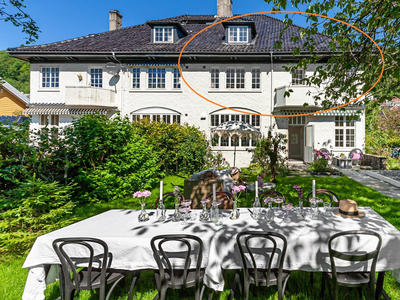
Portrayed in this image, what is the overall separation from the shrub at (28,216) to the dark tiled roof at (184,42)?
14.8 meters

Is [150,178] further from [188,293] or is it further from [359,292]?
[359,292]

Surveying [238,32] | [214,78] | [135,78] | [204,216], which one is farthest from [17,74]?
[204,216]

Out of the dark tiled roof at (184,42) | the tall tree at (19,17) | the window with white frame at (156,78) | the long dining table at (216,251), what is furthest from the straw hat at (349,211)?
the window with white frame at (156,78)

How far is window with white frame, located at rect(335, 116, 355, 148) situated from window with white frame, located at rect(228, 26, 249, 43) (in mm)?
8707

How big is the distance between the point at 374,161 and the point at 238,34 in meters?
12.4

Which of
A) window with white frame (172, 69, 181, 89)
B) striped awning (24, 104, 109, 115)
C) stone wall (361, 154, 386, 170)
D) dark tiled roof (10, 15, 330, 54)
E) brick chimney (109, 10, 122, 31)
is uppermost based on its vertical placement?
brick chimney (109, 10, 122, 31)

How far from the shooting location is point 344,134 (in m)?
17.6

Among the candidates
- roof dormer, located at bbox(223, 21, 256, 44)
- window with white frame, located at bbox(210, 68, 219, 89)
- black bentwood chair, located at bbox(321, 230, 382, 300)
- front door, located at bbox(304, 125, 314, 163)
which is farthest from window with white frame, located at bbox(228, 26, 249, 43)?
black bentwood chair, located at bbox(321, 230, 382, 300)

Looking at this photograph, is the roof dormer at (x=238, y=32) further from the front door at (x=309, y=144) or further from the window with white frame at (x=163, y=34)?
the front door at (x=309, y=144)

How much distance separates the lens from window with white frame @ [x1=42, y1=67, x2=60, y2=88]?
18.9 m

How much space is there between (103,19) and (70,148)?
20219mm

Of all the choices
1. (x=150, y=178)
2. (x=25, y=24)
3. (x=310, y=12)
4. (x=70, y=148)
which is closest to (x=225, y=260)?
(x=310, y=12)

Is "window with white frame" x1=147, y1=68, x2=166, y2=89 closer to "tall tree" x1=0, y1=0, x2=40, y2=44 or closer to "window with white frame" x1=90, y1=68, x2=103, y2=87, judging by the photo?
"window with white frame" x1=90, y1=68, x2=103, y2=87

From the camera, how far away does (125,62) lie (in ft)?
61.4
